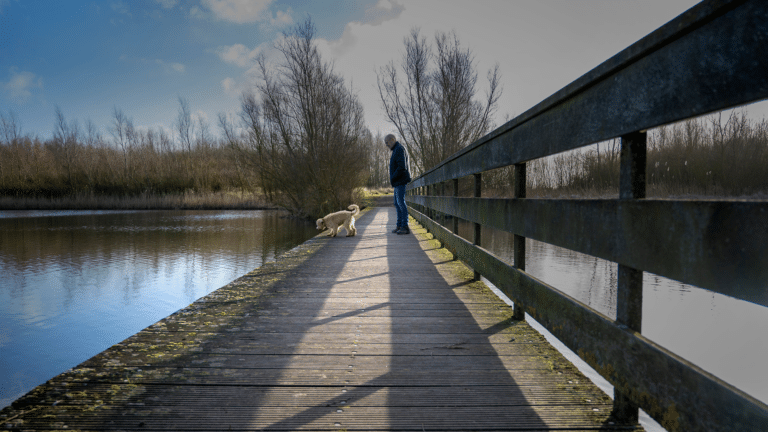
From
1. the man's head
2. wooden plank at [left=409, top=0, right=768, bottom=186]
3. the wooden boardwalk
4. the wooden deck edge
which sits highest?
the man's head

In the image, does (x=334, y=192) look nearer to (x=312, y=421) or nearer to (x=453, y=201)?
(x=453, y=201)

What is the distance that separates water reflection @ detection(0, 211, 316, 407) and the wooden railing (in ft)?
12.6

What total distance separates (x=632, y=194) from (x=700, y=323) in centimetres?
357

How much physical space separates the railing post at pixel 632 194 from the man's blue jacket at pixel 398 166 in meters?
6.04

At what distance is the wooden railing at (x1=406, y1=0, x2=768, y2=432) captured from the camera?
33.8 inches

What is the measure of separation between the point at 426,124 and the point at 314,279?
14.1m

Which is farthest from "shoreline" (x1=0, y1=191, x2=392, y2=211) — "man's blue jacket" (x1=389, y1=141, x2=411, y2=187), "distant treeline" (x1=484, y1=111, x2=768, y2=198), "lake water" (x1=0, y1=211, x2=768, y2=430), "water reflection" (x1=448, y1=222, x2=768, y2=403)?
"distant treeline" (x1=484, y1=111, x2=768, y2=198)

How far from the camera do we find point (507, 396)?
160cm

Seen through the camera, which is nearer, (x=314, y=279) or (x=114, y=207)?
(x=314, y=279)

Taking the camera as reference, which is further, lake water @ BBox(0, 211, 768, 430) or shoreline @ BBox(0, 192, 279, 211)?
shoreline @ BBox(0, 192, 279, 211)

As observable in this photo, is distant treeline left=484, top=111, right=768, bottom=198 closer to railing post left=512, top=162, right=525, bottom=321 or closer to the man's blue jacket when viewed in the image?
railing post left=512, top=162, right=525, bottom=321

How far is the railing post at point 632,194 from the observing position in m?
1.23

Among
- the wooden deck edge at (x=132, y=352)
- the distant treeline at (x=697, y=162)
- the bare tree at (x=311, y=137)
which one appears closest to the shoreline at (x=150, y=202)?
the bare tree at (x=311, y=137)

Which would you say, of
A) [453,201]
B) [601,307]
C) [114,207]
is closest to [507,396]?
[453,201]
